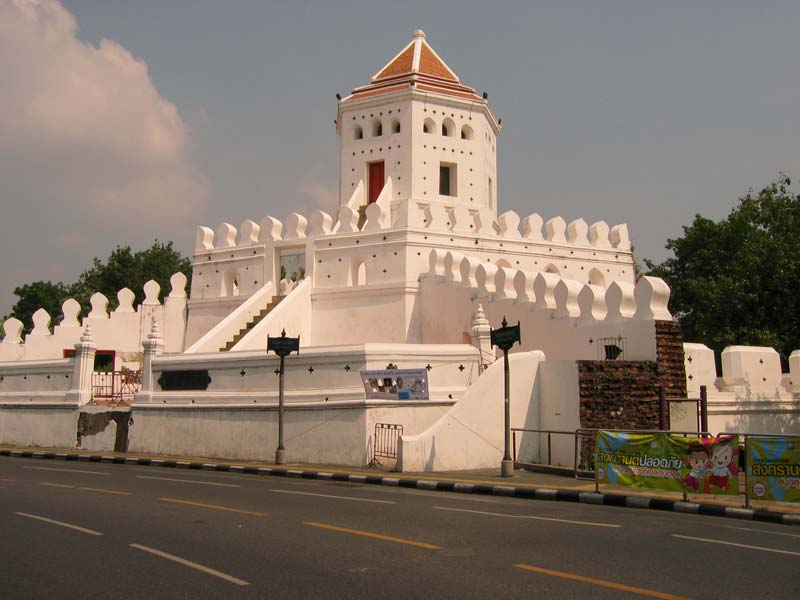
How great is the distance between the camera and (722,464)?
37.7ft

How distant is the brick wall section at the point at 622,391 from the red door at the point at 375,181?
13.7 m

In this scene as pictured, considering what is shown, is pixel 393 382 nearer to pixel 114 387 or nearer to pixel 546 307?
pixel 546 307

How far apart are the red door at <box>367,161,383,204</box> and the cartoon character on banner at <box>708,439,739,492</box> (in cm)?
1856

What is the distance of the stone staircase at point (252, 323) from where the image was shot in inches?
927

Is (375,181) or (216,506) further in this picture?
(375,181)

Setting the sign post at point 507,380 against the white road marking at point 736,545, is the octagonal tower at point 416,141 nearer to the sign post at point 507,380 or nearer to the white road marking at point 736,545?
the sign post at point 507,380

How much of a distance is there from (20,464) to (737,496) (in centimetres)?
1426

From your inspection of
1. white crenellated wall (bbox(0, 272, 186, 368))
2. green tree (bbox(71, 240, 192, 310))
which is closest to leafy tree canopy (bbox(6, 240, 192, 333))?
green tree (bbox(71, 240, 192, 310))

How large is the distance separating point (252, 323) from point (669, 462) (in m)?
15.0

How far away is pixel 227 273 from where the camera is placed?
90.3 feet

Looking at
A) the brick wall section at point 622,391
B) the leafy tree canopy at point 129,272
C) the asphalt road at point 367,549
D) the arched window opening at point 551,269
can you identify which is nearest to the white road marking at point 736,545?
the asphalt road at point 367,549

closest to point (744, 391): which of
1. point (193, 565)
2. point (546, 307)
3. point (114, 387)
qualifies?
point (546, 307)

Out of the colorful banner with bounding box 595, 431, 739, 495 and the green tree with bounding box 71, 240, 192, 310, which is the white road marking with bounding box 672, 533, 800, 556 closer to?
the colorful banner with bounding box 595, 431, 739, 495

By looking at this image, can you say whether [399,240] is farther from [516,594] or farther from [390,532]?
[516,594]
